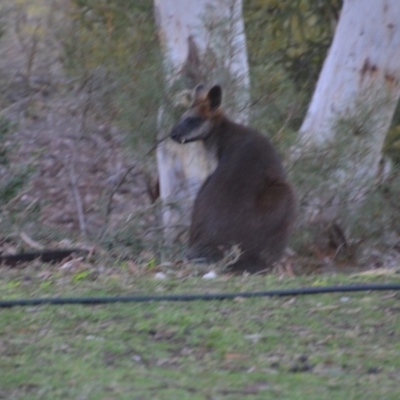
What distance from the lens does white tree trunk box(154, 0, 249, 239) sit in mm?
9758

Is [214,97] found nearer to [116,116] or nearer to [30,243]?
[116,116]

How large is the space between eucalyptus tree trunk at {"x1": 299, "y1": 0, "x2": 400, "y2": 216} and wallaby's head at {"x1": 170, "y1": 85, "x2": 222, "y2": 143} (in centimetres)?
165


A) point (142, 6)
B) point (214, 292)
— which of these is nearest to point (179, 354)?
point (214, 292)

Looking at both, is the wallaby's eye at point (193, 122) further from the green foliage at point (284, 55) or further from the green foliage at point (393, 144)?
the green foliage at point (393, 144)

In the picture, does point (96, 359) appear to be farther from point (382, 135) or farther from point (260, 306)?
point (382, 135)

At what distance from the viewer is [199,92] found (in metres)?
9.04

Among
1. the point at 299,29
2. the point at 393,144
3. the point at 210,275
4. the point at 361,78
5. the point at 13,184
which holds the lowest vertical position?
the point at 210,275

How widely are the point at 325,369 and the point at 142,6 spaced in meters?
8.06

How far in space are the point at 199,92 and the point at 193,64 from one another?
Answer: 109cm

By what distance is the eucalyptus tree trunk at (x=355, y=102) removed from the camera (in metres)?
10.1

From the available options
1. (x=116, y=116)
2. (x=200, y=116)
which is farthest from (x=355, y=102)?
(x=116, y=116)

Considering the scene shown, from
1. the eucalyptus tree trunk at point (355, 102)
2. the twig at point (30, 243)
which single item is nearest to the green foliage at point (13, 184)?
the twig at point (30, 243)

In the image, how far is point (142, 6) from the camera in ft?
38.8

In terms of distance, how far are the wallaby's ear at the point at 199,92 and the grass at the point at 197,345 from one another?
3.11 m
